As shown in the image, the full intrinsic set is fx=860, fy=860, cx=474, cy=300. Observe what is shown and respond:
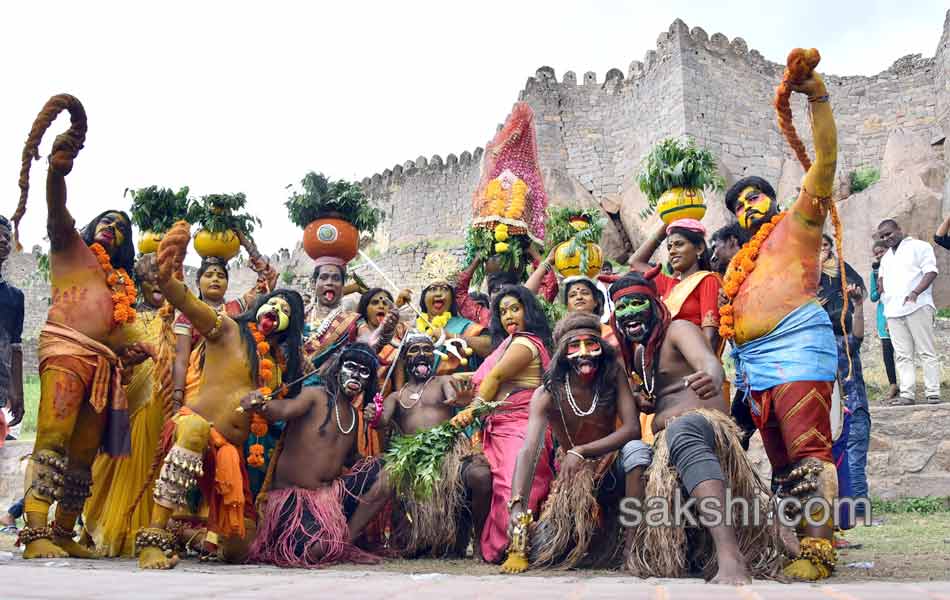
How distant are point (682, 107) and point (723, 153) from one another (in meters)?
1.71

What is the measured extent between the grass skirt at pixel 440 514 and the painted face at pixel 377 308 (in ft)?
5.40

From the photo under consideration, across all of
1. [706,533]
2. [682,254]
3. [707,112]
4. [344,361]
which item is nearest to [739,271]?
[682,254]

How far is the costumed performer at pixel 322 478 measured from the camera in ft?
14.2

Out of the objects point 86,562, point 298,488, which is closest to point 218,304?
point 298,488

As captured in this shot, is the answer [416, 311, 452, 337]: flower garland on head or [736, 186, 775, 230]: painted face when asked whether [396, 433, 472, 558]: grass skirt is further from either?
[736, 186, 775, 230]: painted face

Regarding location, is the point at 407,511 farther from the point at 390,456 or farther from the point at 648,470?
the point at 648,470

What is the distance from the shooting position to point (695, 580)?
3432 mm

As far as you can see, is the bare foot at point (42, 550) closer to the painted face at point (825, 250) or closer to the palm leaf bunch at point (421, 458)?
the palm leaf bunch at point (421, 458)

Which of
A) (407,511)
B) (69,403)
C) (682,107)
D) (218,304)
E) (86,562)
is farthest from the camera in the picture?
(682,107)

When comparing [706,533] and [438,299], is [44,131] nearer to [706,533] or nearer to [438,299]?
[438,299]

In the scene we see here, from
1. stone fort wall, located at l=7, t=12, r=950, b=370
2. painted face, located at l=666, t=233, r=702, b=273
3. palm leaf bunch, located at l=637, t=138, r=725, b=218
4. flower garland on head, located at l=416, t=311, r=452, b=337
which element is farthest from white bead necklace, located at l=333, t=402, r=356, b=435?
stone fort wall, located at l=7, t=12, r=950, b=370

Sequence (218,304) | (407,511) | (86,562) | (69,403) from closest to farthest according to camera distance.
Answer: (86,562) → (69,403) → (407,511) → (218,304)

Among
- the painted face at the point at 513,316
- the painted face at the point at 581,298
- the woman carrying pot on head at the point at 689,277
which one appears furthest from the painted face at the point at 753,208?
the painted face at the point at 513,316

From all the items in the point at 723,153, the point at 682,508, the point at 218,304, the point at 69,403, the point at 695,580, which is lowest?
the point at 695,580
